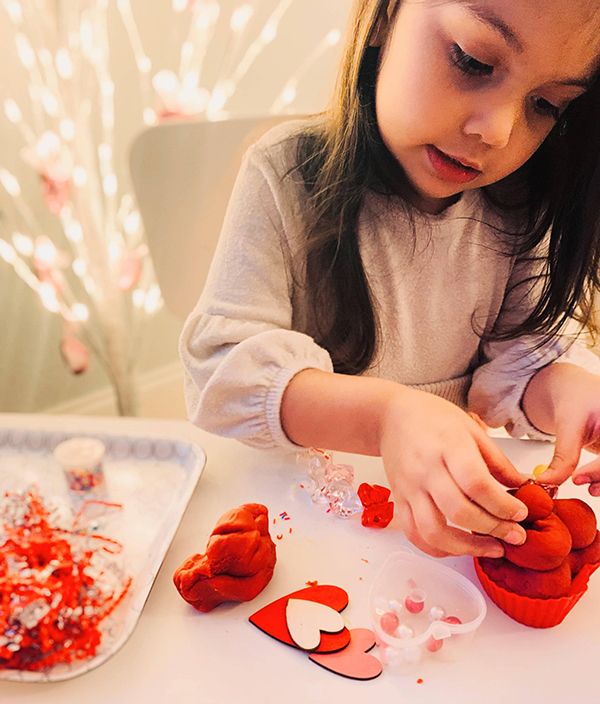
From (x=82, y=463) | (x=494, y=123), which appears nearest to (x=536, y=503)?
(x=494, y=123)

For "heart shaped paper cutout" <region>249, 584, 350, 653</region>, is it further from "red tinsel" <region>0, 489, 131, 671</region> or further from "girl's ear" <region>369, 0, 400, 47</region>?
"girl's ear" <region>369, 0, 400, 47</region>

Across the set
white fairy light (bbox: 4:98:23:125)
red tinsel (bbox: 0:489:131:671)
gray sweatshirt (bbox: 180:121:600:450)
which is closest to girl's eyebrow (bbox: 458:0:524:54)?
gray sweatshirt (bbox: 180:121:600:450)

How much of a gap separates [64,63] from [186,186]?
0.46 metres

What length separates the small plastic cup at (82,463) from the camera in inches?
22.5

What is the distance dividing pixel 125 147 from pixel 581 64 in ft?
3.90

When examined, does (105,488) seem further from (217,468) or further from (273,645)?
(273,645)

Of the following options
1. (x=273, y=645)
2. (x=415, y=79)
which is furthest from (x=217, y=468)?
(x=415, y=79)

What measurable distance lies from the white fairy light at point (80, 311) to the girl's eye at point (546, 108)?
45.9 inches

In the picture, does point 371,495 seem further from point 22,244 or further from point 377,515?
point 22,244

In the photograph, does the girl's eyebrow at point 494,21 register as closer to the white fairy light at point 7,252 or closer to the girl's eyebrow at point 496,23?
the girl's eyebrow at point 496,23

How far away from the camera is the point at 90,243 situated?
133 cm

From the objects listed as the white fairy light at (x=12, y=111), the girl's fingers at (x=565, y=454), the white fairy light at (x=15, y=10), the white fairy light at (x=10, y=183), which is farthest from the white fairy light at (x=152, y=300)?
the girl's fingers at (x=565, y=454)

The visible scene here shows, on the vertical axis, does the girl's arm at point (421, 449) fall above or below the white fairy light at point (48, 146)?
below

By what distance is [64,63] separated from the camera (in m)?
1.18
